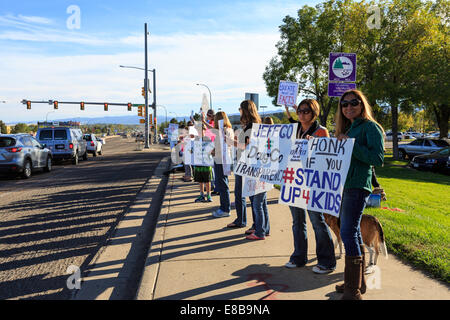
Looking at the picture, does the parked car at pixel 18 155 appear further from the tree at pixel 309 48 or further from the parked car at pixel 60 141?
the tree at pixel 309 48

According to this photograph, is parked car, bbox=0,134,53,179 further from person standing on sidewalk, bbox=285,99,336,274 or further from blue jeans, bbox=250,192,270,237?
person standing on sidewalk, bbox=285,99,336,274

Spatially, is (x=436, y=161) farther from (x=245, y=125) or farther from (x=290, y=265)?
(x=290, y=265)

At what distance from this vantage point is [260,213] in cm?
549

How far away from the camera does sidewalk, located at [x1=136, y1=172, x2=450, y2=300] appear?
3744 millimetres

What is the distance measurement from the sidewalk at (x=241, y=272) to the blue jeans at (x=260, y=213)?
0.55ft

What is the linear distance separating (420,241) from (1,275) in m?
5.49

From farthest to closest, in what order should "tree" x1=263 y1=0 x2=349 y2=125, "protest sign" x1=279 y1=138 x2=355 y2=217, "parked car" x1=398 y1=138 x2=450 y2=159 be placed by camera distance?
"tree" x1=263 y1=0 x2=349 y2=125, "parked car" x1=398 y1=138 x2=450 y2=159, "protest sign" x1=279 y1=138 x2=355 y2=217

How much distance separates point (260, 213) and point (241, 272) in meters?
1.30

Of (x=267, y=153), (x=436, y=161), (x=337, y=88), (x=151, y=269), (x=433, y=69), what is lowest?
(x=151, y=269)

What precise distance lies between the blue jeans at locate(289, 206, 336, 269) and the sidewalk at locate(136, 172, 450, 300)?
5.5 inches

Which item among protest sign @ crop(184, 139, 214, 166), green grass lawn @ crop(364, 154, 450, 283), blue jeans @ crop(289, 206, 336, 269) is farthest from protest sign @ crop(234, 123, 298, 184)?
protest sign @ crop(184, 139, 214, 166)

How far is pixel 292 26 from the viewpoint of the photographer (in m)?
36.1

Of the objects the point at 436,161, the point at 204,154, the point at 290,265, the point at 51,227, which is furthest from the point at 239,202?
the point at 436,161

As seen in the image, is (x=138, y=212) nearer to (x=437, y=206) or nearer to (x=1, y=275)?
(x=1, y=275)
